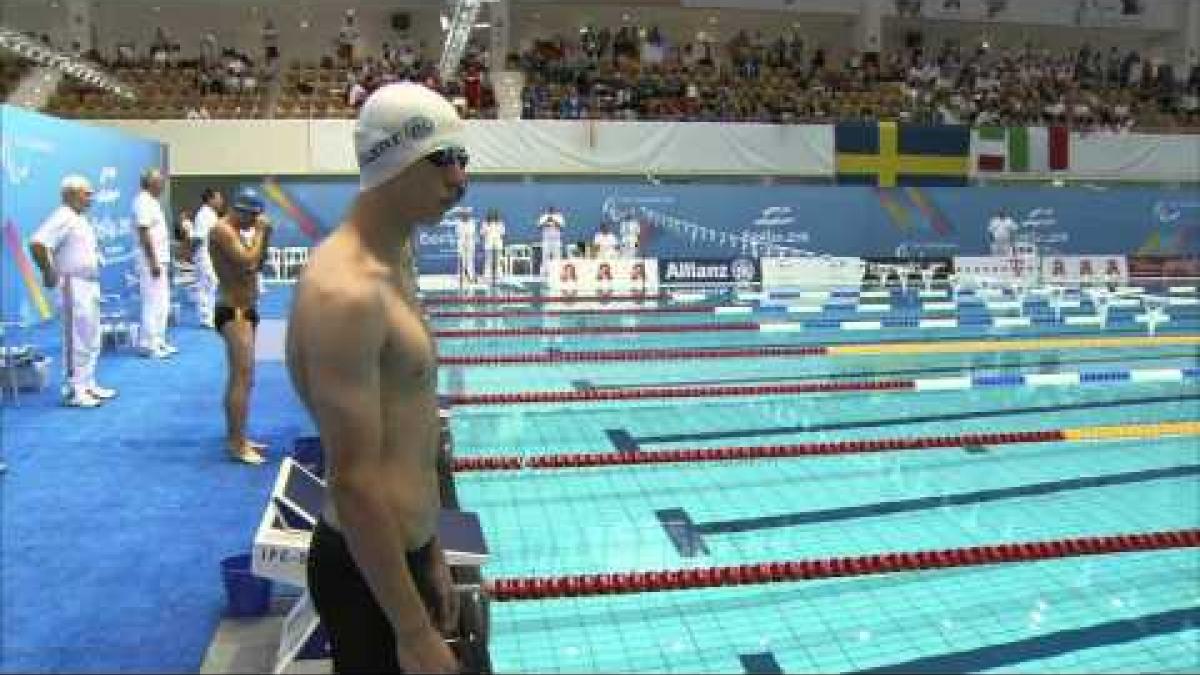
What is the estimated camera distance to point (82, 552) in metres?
3.81

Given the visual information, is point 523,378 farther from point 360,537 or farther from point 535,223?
point 535,223

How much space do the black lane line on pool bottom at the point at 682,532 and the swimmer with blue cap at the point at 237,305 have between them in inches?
77.0

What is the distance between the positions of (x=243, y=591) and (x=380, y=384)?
1.98m

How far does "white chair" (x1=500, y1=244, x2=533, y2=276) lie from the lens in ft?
55.2

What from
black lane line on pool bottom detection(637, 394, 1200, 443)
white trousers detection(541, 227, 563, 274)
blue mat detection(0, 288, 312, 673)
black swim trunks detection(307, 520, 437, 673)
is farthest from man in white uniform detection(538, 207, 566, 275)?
black swim trunks detection(307, 520, 437, 673)

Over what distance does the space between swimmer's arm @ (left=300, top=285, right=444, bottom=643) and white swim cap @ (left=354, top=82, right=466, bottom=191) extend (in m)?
0.20

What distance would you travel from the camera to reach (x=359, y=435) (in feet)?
4.66

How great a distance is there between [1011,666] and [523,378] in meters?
4.92

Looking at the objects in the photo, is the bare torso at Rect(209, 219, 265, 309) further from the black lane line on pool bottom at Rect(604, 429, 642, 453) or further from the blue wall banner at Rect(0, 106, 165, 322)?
the blue wall banner at Rect(0, 106, 165, 322)

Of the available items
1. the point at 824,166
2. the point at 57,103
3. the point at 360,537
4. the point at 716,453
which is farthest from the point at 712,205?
the point at 360,537

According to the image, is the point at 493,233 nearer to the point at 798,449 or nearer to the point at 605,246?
the point at 605,246

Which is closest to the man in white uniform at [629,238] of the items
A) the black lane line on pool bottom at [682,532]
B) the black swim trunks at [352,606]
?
the black lane line on pool bottom at [682,532]

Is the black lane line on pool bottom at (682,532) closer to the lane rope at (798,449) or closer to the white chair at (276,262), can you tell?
the lane rope at (798,449)

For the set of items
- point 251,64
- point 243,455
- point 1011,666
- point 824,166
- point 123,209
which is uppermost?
point 251,64
